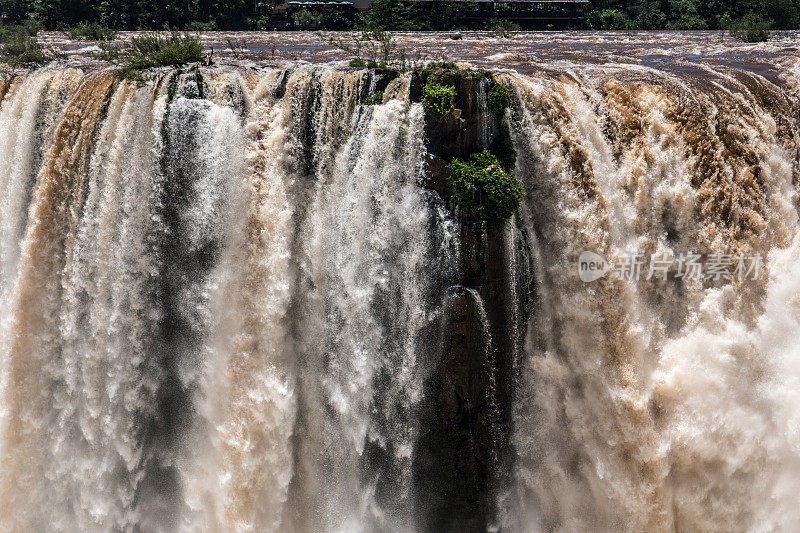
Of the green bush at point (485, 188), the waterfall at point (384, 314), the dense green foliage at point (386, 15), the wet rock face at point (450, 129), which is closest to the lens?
the green bush at point (485, 188)

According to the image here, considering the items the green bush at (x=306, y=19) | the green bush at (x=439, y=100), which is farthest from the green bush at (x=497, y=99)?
the green bush at (x=306, y=19)

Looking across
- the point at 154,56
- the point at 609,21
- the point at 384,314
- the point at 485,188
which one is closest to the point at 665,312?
the point at 485,188

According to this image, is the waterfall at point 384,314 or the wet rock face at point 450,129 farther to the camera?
the waterfall at point 384,314

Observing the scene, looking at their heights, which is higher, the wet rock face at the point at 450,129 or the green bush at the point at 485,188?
the wet rock face at the point at 450,129

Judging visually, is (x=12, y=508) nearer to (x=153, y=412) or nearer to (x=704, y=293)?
(x=153, y=412)

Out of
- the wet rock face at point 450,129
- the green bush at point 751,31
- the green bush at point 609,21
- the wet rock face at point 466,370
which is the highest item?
the green bush at point 609,21

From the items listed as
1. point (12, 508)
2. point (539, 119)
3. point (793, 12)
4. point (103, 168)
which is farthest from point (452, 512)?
point (793, 12)

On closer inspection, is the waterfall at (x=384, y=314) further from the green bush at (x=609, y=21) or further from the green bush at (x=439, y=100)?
the green bush at (x=609, y=21)
